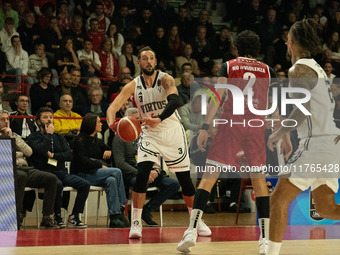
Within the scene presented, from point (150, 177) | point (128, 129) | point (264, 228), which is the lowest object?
point (264, 228)

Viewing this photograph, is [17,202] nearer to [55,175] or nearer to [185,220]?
[55,175]

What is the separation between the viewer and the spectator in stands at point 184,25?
543 inches

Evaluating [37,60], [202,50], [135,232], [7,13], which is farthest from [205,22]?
[135,232]

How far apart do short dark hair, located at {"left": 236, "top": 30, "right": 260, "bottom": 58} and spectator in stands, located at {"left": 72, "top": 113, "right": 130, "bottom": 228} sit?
3.42m

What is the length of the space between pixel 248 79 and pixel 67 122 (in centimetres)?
476

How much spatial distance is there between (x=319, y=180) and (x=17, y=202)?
13.0 feet

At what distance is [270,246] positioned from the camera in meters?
4.23

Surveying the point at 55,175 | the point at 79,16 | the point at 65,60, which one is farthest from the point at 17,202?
the point at 79,16

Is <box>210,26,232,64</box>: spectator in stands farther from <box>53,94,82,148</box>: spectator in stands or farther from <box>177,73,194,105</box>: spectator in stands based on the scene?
<box>53,94,82,148</box>: spectator in stands

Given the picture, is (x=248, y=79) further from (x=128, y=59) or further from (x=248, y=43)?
(x=128, y=59)

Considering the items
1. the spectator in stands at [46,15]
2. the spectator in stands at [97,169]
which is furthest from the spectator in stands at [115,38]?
the spectator in stands at [97,169]

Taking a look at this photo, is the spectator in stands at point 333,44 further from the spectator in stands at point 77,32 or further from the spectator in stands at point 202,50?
the spectator in stands at point 77,32

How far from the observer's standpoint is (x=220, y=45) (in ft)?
45.4

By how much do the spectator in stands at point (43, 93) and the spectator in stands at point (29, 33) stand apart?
5.79ft
